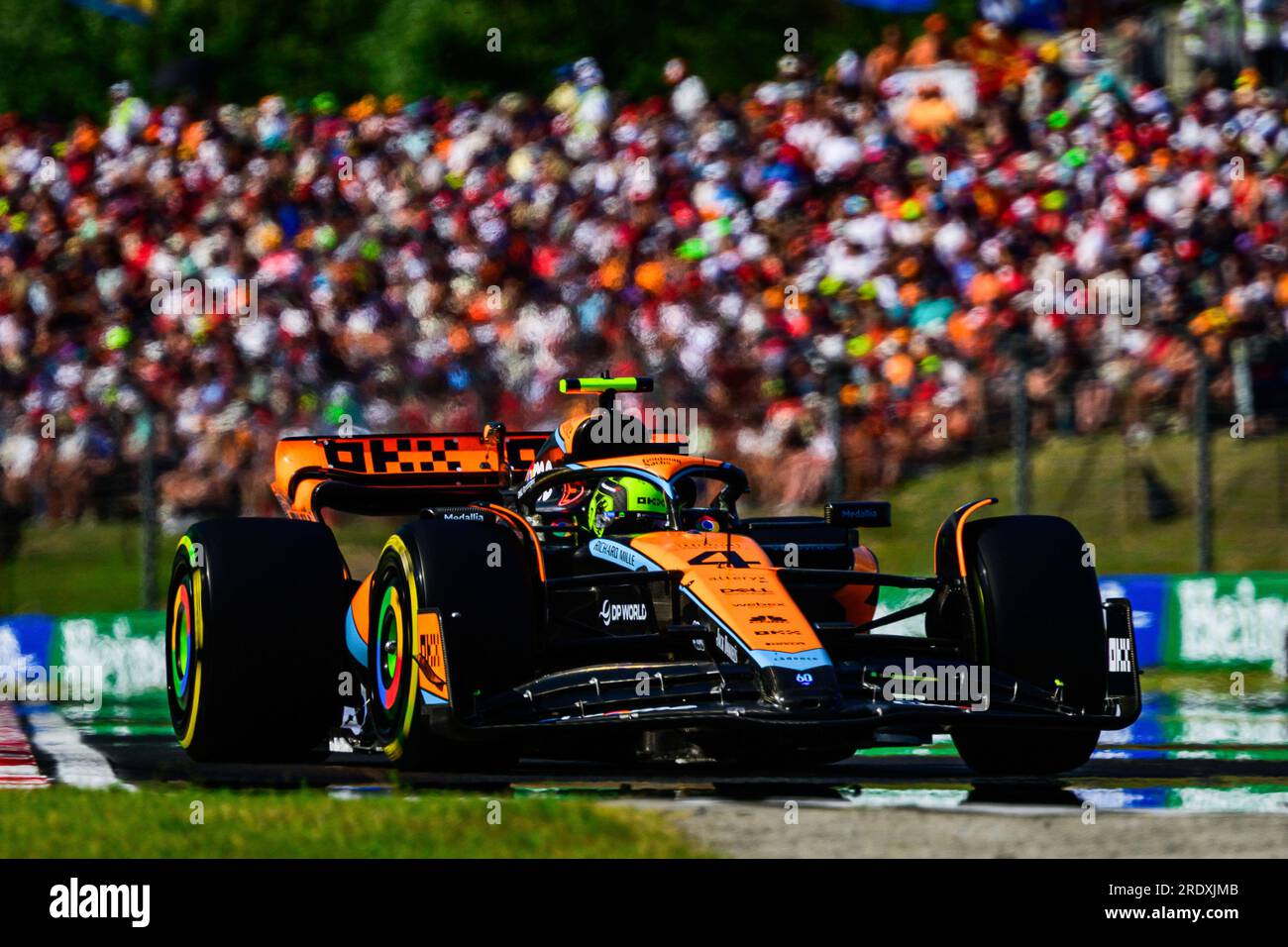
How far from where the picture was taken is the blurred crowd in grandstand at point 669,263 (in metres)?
15.5

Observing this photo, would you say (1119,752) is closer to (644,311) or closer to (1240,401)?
(1240,401)

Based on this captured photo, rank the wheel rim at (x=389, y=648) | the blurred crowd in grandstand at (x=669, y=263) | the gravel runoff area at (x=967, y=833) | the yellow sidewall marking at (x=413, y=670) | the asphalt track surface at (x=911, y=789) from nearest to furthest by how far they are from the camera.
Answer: the gravel runoff area at (x=967, y=833) < the asphalt track surface at (x=911, y=789) < the yellow sidewall marking at (x=413, y=670) < the wheel rim at (x=389, y=648) < the blurred crowd in grandstand at (x=669, y=263)

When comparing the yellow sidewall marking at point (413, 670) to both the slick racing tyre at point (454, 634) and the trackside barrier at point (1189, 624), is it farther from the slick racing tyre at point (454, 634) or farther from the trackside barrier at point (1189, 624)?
the trackside barrier at point (1189, 624)

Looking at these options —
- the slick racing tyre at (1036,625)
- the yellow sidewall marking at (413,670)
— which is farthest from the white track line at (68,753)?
the slick racing tyre at (1036,625)

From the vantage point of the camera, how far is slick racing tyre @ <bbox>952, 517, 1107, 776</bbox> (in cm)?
788

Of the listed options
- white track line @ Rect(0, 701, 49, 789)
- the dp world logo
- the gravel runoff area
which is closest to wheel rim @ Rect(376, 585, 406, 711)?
the dp world logo

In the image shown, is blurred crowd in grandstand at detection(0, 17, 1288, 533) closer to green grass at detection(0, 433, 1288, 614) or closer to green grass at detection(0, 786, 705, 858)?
green grass at detection(0, 433, 1288, 614)

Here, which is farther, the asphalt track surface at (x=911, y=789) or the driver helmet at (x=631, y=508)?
the driver helmet at (x=631, y=508)

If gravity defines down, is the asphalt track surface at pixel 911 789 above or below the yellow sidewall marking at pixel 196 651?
below

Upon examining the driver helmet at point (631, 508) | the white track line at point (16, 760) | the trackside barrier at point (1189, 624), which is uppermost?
A: the driver helmet at point (631, 508)

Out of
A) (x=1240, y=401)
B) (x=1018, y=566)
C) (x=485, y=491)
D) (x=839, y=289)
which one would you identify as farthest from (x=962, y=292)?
(x=1018, y=566)
